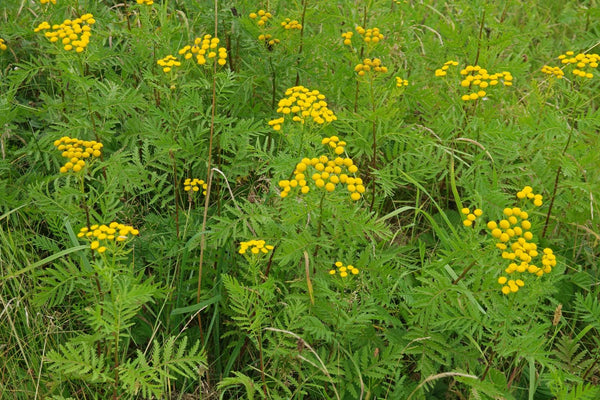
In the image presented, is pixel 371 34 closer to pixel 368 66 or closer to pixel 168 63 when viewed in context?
pixel 368 66

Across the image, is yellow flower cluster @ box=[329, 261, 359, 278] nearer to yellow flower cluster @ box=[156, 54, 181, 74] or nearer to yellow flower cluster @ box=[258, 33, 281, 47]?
yellow flower cluster @ box=[156, 54, 181, 74]

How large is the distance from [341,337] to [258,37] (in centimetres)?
193

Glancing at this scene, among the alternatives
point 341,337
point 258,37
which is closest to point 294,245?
point 341,337

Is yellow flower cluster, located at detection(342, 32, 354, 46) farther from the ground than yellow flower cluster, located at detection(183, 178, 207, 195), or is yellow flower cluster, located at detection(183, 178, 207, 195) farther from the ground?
yellow flower cluster, located at detection(342, 32, 354, 46)

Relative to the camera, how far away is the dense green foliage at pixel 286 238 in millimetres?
2582

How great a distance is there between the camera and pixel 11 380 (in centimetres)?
281

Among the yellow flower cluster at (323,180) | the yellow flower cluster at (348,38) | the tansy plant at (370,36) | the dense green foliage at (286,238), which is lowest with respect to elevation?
the dense green foliage at (286,238)

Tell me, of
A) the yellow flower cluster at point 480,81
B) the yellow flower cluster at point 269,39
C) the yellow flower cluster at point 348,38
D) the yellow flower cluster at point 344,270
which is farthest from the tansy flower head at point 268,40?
the yellow flower cluster at point 344,270

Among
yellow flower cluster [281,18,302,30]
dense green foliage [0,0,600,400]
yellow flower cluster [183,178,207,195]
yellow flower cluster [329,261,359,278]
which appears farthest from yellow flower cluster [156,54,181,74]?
yellow flower cluster [329,261,359,278]

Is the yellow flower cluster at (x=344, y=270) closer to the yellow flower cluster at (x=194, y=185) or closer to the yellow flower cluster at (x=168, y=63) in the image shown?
the yellow flower cluster at (x=194, y=185)

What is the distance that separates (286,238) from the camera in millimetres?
2732

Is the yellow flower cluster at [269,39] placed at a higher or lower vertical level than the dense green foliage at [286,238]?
higher

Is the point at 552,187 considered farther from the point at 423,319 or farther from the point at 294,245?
the point at 294,245

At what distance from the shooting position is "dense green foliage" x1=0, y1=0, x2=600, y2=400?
2.58m
